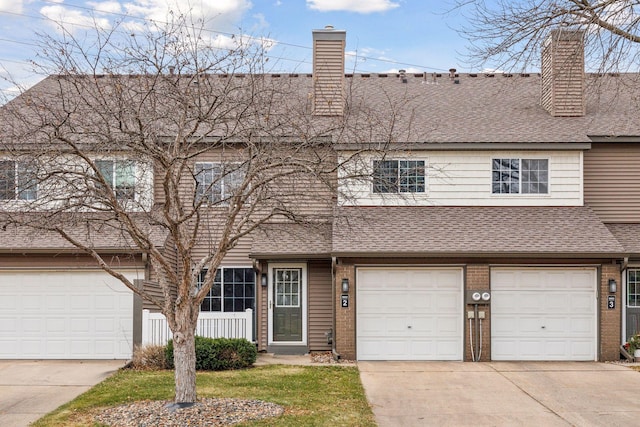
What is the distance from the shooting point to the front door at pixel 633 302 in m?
17.7

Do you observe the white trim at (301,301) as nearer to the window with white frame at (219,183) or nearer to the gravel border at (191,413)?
the window with white frame at (219,183)

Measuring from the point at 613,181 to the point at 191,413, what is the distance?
1257 centimetres

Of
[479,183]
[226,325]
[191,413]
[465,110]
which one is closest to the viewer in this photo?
[191,413]

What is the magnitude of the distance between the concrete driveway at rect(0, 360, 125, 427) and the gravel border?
1.34 m

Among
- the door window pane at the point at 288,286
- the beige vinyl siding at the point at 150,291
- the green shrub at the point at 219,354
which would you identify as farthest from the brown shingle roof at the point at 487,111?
the beige vinyl siding at the point at 150,291

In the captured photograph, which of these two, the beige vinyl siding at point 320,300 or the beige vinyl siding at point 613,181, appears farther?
the beige vinyl siding at point 613,181

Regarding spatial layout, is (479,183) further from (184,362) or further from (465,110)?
(184,362)

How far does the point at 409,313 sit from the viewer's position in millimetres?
17000

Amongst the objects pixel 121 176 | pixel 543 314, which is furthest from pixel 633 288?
pixel 121 176

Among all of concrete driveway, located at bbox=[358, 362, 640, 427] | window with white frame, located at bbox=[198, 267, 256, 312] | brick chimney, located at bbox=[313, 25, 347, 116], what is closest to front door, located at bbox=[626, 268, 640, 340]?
concrete driveway, located at bbox=[358, 362, 640, 427]

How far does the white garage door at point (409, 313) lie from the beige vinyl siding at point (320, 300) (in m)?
1.26

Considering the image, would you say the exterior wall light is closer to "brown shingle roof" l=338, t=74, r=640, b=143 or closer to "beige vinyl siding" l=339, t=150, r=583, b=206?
"beige vinyl siding" l=339, t=150, r=583, b=206

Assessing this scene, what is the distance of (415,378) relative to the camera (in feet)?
47.2

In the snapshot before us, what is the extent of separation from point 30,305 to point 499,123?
1221 centimetres
